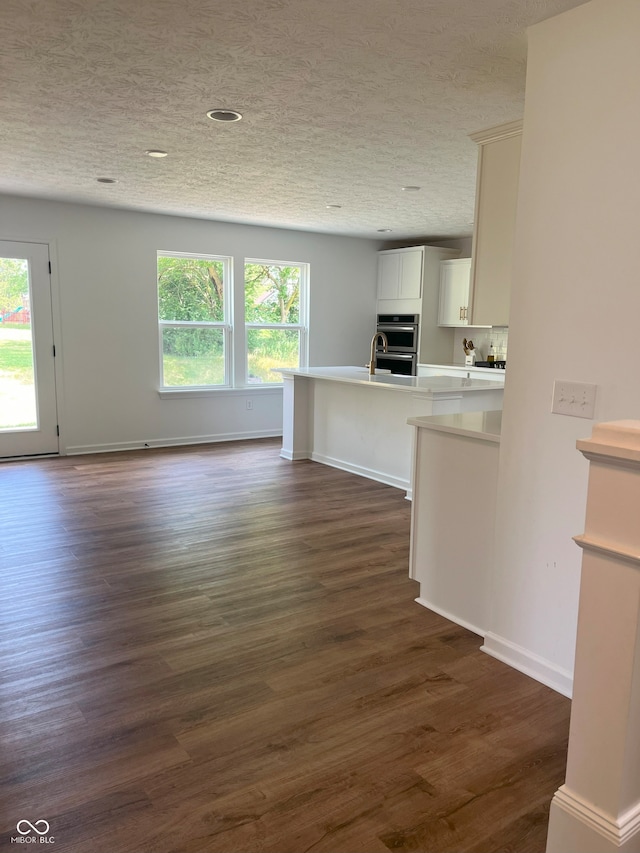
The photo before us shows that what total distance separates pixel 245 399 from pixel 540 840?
593 cm

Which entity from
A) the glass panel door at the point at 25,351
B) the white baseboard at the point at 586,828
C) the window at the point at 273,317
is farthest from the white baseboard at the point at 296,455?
the white baseboard at the point at 586,828

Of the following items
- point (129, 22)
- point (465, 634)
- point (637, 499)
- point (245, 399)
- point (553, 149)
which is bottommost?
point (465, 634)

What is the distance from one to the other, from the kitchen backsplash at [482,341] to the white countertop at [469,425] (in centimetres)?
477

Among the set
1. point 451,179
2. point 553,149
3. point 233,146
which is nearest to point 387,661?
point 553,149

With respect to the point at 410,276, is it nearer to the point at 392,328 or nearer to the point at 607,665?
the point at 392,328

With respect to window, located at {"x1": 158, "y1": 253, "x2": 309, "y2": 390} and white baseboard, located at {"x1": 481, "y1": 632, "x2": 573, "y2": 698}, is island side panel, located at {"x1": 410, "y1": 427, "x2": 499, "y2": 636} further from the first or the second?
window, located at {"x1": 158, "y1": 253, "x2": 309, "y2": 390}

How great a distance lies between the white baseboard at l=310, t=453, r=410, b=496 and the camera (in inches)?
205

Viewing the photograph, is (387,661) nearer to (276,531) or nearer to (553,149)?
(276,531)

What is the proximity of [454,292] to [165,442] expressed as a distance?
3873 millimetres

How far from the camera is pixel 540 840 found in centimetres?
163

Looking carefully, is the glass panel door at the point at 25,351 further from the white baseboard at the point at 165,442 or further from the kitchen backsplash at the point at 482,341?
the kitchen backsplash at the point at 482,341

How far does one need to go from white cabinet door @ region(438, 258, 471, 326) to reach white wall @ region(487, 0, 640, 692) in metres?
5.13

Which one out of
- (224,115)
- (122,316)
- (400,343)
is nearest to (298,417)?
(122,316)

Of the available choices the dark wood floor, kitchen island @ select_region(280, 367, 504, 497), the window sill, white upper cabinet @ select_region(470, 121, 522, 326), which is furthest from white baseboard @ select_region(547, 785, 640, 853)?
the window sill
